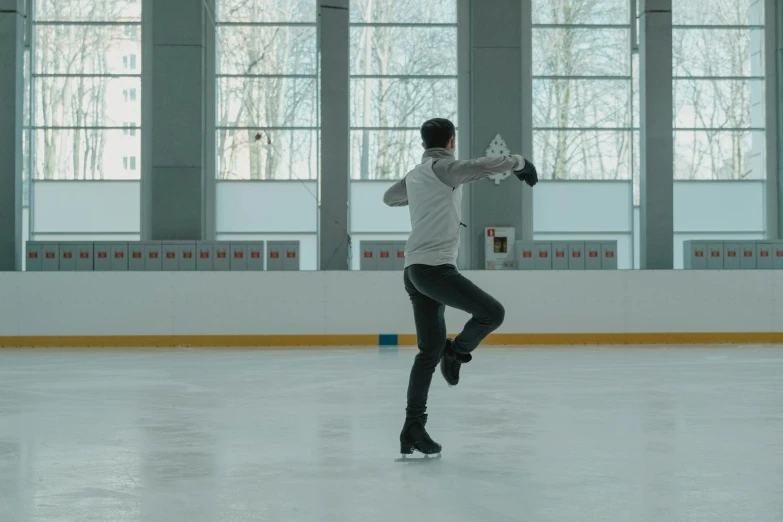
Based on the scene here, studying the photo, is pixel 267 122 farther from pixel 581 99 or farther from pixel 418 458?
pixel 418 458

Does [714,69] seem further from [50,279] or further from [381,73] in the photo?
[50,279]

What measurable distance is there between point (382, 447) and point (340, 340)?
10167 mm

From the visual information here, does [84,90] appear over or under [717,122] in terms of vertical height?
over

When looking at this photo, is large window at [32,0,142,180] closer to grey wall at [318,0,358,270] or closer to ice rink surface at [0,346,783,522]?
grey wall at [318,0,358,270]

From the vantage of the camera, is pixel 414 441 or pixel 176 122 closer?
pixel 414 441

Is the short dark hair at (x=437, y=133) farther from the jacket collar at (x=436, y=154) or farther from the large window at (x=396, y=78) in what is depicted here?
the large window at (x=396, y=78)

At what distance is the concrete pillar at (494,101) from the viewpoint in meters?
17.9

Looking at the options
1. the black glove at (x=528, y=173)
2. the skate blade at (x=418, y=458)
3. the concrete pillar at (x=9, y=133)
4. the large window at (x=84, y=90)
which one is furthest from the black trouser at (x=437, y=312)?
the large window at (x=84, y=90)

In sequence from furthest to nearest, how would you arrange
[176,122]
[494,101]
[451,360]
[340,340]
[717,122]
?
[717,122] → [494,101] → [176,122] → [340,340] → [451,360]

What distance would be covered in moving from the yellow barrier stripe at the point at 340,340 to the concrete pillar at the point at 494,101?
109 inches

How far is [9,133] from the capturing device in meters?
Result: 16.9

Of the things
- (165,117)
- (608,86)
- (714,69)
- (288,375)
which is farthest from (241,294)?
(714,69)

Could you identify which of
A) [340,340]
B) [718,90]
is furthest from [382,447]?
[718,90]

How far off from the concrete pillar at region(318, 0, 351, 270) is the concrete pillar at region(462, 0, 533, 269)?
249cm
